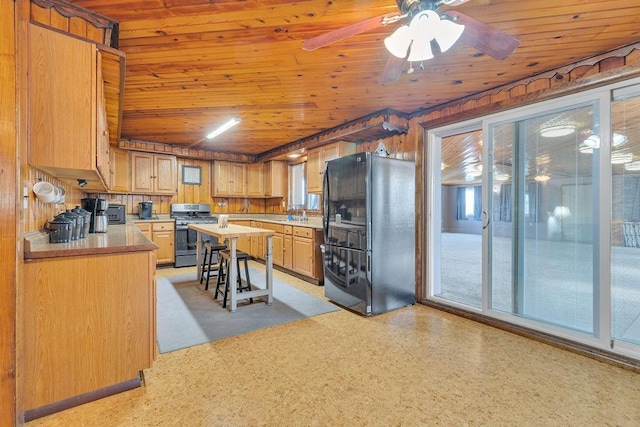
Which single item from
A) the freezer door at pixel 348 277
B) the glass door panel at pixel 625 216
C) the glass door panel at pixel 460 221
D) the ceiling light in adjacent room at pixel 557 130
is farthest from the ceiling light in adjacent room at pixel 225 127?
the glass door panel at pixel 625 216

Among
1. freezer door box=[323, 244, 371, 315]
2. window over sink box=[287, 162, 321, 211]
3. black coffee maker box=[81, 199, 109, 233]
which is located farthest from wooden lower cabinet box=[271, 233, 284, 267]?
black coffee maker box=[81, 199, 109, 233]

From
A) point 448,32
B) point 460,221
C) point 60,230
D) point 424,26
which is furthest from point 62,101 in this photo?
point 460,221

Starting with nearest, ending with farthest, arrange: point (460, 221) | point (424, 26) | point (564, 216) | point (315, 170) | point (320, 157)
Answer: point (424, 26) → point (564, 216) → point (320, 157) → point (315, 170) → point (460, 221)

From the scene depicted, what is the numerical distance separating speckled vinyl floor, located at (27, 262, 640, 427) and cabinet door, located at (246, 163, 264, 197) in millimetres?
4308

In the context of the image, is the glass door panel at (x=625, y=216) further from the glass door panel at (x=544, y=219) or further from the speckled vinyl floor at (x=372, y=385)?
the speckled vinyl floor at (x=372, y=385)

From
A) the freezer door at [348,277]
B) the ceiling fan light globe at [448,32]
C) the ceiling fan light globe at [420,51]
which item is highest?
the ceiling fan light globe at [448,32]

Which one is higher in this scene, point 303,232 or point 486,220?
point 486,220

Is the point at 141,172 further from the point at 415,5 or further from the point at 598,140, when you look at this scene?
the point at 598,140

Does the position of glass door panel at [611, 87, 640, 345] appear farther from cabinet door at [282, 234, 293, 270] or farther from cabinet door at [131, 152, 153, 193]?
cabinet door at [131, 152, 153, 193]

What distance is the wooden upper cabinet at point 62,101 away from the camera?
1.68 meters

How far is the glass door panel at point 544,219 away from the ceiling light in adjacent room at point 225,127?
3.06m

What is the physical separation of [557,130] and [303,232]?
320 centimetres

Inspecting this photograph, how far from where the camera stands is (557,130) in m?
2.57

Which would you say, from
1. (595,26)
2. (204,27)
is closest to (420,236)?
(595,26)
